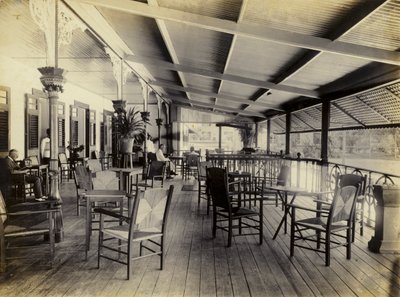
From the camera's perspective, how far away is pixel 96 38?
6258 mm

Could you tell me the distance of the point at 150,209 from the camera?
3.27 meters

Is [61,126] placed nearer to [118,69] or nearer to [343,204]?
[118,69]

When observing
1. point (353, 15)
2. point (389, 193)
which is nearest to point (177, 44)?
point (353, 15)

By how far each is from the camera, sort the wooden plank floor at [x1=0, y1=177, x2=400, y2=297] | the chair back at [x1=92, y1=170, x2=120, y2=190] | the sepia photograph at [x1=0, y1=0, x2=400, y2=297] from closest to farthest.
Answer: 1. the wooden plank floor at [x1=0, y1=177, x2=400, y2=297]
2. the sepia photograph at [x1=0, y1=0, x2=400, y2=297]
3. the chair back at [x1=92, y1=170, x2=120, y2=190]

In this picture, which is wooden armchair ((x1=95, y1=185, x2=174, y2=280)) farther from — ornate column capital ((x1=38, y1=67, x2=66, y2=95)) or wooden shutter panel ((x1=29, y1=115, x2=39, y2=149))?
wooden shutter panel ((x1=29, y1=115, x2=39, y2=149))

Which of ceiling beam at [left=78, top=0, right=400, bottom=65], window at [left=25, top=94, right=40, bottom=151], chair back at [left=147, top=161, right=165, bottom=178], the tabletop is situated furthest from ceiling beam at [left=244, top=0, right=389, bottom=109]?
window at [left=25, top=94, right=40, bottom=151]

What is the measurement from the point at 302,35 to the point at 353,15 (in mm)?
718

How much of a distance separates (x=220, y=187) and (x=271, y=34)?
6.70 feet

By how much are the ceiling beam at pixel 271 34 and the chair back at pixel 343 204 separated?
1769mm

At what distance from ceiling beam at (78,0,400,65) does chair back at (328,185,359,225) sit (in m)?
1.77

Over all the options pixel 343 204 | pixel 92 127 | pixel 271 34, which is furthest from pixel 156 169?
pixel 92 127

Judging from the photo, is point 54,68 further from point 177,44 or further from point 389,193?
point 389,193

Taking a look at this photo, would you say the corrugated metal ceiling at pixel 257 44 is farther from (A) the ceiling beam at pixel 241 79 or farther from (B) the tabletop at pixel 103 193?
(B) the tabletop at pixel 103 193

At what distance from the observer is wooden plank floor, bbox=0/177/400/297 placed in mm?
2980
